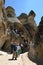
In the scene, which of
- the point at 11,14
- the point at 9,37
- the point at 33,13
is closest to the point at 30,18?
→ the point at 33,13

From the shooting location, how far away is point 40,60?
10.1 m

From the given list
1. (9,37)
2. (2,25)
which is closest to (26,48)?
(9,37)

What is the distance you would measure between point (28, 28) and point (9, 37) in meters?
14.1

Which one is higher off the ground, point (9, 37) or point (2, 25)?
point (2, 25)

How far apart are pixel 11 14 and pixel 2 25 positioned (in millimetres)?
15668

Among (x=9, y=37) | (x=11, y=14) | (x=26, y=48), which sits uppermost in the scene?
(x=11, y=14)

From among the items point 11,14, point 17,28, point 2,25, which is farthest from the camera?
point 11,14

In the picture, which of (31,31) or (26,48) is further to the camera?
(31,31)

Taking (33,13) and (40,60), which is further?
(33,13)

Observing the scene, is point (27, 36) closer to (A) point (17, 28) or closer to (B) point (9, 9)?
(A) point (17, 28)

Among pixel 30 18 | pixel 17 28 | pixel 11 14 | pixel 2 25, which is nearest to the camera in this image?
pixel 2 25

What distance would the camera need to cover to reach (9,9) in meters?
34.4

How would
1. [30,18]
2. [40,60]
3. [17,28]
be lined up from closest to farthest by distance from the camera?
[40,60]
[17,28]
[30,18]

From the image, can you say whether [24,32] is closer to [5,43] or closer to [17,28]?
[17,28]
